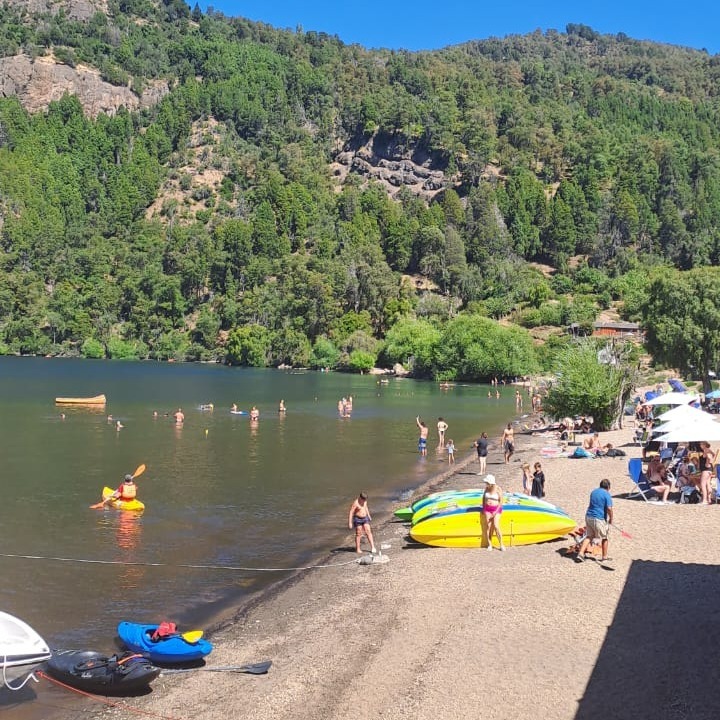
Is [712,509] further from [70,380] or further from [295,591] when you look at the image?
[70,380]

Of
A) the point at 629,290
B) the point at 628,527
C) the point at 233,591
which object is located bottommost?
the point at 233,591

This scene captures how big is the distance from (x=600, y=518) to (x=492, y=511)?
106 inches

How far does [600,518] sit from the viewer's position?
16922 mm

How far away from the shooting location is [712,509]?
69.1 ft

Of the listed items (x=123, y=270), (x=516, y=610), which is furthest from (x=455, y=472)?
(x=123, y=270)

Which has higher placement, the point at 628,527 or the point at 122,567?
→ the point at 628,527

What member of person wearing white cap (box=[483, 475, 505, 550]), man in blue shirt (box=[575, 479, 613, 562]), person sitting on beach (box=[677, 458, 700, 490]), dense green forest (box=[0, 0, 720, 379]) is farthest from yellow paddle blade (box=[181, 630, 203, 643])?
dense green forest (box=[0, 0, 720, 379])

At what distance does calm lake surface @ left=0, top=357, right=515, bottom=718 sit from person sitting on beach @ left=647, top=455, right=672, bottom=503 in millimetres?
8043

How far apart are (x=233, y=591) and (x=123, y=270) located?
534ft

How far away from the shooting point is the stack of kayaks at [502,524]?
19250 mm

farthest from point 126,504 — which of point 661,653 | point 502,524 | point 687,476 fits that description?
point 661,653

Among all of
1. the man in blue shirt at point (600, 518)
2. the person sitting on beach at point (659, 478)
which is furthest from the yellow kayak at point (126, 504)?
the person sitting on beach at point (659, 478)

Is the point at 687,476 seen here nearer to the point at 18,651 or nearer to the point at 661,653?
the point at 661,653

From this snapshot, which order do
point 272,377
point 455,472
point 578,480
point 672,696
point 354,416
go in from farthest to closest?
point 272,377
point 354,416
point 455,472
point 578,480
point 672,696
